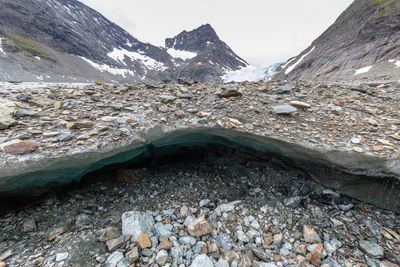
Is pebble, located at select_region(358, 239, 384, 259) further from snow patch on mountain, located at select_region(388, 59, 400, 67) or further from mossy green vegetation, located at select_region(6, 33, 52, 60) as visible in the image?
mossy green vegetation, located at select_region(6, 33, 52, 60)

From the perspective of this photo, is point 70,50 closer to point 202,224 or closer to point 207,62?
point 207,62

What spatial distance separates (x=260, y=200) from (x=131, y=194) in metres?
2.22

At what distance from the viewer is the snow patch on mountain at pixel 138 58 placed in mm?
148475

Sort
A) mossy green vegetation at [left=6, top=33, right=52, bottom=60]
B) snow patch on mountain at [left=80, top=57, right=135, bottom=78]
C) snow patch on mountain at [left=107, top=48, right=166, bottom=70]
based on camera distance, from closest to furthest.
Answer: mossy green vegetation at [left=6, top=33, right=52, bottom=60] → snow patch on mountain at [left=80, top=57, right=135, bottom=78] → snow patch on mountain at [left=107, top=48, right=166, bottom=70]

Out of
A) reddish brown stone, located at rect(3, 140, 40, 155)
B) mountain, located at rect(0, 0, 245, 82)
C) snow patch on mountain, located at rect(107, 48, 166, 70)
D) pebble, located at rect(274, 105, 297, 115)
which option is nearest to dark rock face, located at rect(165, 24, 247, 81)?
mountain, located at rect(0, 0, 245, 82)

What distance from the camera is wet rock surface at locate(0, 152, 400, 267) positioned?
2.08 meters

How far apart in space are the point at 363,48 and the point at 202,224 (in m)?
33.9

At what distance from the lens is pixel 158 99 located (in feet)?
14.6

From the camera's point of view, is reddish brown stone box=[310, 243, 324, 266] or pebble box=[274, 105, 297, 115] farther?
pebble box=[274, 105, 297, 115]

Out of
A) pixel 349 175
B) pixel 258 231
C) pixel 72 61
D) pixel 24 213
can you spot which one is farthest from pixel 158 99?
pixel 72 61

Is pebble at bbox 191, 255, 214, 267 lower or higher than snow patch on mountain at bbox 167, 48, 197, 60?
lower

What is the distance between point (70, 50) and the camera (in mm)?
100062

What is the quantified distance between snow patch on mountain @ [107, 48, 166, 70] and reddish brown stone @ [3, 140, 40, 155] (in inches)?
6276

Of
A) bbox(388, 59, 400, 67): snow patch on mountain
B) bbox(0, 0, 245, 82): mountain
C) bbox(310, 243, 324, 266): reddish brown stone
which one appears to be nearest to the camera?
bbox(310, 243, 324, 266): reddish brown stone
